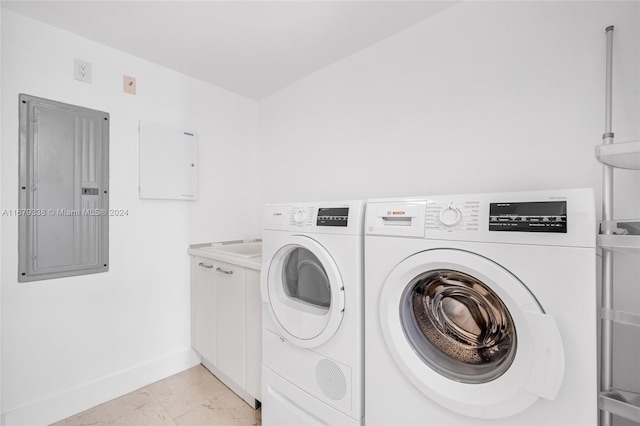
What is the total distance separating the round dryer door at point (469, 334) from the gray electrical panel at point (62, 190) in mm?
1833

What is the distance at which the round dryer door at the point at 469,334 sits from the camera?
0.73 meters

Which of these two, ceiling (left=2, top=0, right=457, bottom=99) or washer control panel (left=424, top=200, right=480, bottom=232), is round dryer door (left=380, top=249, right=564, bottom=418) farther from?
ceiling (left=2, top=0, right=457, bottom=99)

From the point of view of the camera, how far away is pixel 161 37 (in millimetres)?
1756

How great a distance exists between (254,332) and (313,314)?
0.55 metres

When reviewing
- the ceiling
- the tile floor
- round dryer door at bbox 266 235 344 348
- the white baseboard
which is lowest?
the tile floor

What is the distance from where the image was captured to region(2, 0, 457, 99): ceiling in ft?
4.91

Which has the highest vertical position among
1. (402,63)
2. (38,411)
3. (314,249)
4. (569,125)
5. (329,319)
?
(402,63)

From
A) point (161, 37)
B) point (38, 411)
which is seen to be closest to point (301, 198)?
point (161, 37)

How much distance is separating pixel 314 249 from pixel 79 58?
6.27 feet

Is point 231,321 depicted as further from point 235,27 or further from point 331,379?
point 235,27

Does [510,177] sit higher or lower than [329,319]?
higher

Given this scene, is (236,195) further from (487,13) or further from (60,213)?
(487,13)

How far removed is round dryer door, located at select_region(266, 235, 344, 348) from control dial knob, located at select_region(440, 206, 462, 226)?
0.47m

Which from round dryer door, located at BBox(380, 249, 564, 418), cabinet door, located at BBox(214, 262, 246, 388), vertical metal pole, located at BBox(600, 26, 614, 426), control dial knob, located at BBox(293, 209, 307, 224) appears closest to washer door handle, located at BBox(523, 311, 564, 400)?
round dryer door, located at BBox(380, 249, 564, 418)
